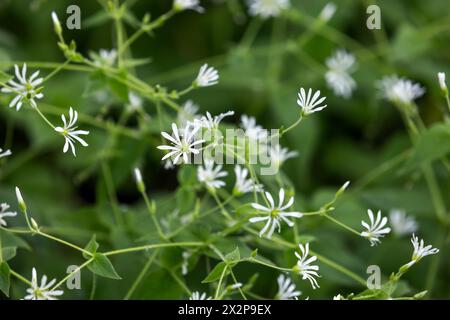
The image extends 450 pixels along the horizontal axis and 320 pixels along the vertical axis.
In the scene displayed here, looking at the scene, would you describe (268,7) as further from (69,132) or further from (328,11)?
(69,132)

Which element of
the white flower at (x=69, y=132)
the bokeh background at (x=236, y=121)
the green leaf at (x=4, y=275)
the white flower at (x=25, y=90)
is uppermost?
the bokeh background at (x=236, y=121)

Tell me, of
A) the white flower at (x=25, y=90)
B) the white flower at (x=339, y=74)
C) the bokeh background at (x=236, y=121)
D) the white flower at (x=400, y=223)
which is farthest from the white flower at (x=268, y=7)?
the white flower at (x=25, y=90)

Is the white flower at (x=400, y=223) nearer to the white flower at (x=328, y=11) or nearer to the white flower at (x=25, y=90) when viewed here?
the white flower at (x=328, y=11)

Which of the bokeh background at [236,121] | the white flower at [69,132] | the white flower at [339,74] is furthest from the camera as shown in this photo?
the white flower at [339,74]

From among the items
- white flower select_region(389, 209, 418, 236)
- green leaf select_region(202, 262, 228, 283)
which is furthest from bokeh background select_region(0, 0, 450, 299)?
green leaf select_region(202, 262, 228, 283)

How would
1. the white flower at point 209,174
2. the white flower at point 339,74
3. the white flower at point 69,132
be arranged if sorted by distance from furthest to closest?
1. the white flower at point 339,74
2. the white flower at point 209,174
3. the white flower at point 69,132

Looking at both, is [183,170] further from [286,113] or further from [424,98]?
[424,98]
